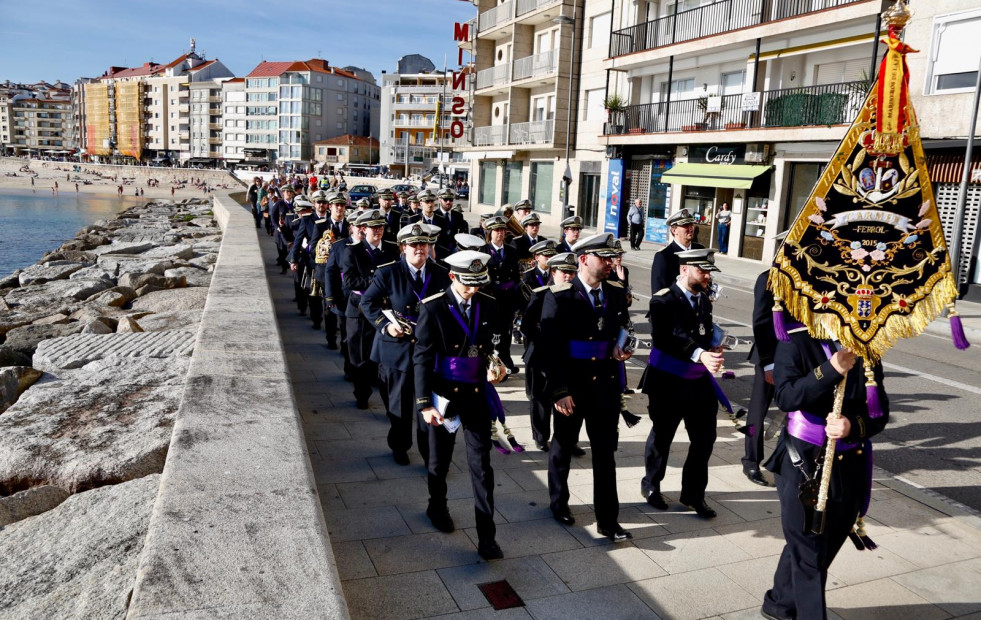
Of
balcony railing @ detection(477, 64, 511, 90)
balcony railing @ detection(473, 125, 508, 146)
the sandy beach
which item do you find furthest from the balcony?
the sandy beach

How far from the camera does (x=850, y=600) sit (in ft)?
15.0

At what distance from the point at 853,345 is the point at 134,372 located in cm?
771

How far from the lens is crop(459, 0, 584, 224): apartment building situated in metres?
35.9

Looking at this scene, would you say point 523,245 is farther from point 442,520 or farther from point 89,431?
point 89,431

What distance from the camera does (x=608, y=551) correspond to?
510 cm

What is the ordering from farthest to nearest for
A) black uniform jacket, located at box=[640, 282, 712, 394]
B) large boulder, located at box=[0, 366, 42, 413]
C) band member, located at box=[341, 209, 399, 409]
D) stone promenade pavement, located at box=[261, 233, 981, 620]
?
band member, located at box=[341, 209, 399, 409] → large boulder, located at box=[0, 366, 42, 413] → black uniform jacket, located at box=[640, 282, 712, 394] → stone promenade pavement, located at box=[261, 233, 981, 620]

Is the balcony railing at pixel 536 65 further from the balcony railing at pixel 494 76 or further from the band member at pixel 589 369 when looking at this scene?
the band member at pixel 589 369

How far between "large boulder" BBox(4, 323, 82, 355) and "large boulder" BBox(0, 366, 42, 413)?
9.31 feet

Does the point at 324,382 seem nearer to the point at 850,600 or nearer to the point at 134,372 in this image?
the point at 134,372

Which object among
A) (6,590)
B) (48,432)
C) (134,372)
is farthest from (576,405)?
(134,372)

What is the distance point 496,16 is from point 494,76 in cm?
316

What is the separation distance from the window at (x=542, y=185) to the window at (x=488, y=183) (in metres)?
5.21

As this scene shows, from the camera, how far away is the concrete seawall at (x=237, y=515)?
2979mm

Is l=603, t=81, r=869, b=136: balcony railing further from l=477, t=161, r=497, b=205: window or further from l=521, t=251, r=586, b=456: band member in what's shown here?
l=477, t=161, r=497, b=205: window
